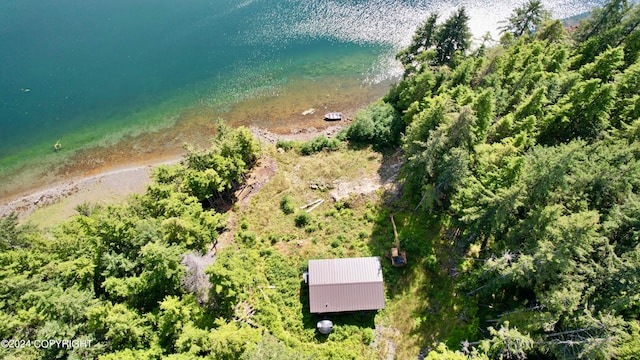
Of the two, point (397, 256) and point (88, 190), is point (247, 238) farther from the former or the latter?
point (88, 190)

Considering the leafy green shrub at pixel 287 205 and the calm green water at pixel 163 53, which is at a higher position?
the calm green water at pixel 163 53

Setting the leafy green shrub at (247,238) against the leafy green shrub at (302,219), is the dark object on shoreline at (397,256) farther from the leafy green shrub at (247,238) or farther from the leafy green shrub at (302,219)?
the leafy green shrub at (247,238)

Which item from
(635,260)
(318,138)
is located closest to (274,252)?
Answer: (318,138)

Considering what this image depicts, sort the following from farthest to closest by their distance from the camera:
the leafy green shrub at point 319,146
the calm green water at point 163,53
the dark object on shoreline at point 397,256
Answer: the calm green water at point 163,53 → the leafy green shrub at point 319,146 → the dark object on shoreline at point 397,256

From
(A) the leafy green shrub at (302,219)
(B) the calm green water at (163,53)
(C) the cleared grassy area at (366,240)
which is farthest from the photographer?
(B) the calm green water at (163,53)

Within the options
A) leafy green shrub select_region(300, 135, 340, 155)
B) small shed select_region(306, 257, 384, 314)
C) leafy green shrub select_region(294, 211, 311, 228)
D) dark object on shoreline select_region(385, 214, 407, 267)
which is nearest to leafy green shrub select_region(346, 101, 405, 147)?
leafy green shrub select_region(300, 135, 340, 155)

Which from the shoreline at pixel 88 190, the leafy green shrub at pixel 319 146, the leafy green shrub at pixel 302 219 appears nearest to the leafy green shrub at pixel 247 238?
the leafy green shrub at pixel 302 219

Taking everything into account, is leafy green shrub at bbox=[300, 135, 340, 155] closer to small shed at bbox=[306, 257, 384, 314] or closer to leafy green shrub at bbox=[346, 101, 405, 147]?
leafy green shrub at bbox=[346, 101, 405, 147]
